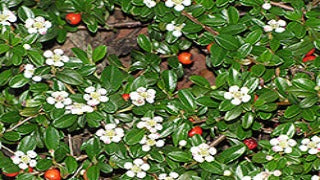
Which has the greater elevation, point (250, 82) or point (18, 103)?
point (250, 82)

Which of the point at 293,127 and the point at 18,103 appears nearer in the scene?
the point at 293,127

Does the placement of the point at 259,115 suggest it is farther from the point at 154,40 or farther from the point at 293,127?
the point at 154,40

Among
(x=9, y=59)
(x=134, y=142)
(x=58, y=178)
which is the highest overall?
(x=9, y=59)

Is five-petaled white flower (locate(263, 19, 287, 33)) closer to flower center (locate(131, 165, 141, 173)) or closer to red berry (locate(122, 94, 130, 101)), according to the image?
red berry (locate(122, 94, 130, 101))

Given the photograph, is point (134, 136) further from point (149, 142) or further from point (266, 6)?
point (266, 6)

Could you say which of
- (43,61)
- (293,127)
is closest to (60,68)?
(43,61)

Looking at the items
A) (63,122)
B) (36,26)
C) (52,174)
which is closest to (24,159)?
(52,174)

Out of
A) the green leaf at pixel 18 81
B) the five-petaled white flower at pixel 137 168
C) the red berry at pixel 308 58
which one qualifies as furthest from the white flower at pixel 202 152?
the green leaf at pixel 18 81

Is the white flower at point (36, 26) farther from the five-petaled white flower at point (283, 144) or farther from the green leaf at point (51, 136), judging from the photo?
the five-petaled white flower at point (283, 144)
